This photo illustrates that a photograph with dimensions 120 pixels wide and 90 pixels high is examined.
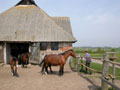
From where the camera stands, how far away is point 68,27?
16.7m

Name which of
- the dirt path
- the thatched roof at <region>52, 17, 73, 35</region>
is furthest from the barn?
the dirt path

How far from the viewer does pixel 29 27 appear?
13070mm

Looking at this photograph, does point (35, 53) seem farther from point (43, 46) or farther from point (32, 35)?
point (32, 35)

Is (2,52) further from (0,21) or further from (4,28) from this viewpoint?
(0,21)

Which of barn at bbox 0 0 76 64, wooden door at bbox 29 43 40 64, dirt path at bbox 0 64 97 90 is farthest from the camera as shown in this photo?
barn at bbox 0 0 76 64

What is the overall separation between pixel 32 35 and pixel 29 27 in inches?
55.4

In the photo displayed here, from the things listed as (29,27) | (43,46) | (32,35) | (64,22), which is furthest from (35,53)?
(64,22)

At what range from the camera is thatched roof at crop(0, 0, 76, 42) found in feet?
39.5

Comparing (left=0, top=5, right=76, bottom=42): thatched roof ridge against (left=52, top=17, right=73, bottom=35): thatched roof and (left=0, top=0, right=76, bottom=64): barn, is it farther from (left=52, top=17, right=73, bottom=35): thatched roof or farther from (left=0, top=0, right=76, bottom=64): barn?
(left=52, top=17, right=73, bottom=35): thatched roof

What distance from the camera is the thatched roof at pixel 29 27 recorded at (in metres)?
12.0

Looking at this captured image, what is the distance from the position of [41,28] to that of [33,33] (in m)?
1.14

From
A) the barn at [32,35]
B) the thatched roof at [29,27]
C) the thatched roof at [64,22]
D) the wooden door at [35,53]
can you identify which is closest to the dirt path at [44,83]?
the wooden door at [35,53]

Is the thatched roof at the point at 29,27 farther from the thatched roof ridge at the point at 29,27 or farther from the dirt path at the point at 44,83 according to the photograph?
the dirt path at the point at 44,83

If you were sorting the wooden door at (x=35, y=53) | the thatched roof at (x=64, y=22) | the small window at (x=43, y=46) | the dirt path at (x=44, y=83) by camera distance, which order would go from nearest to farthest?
the dirt path at (x=44, y=83) → the wooden door at (x=35, y=53) → the small window at (x=43, y=46) → the thatched roof at (x=64, y=22)
